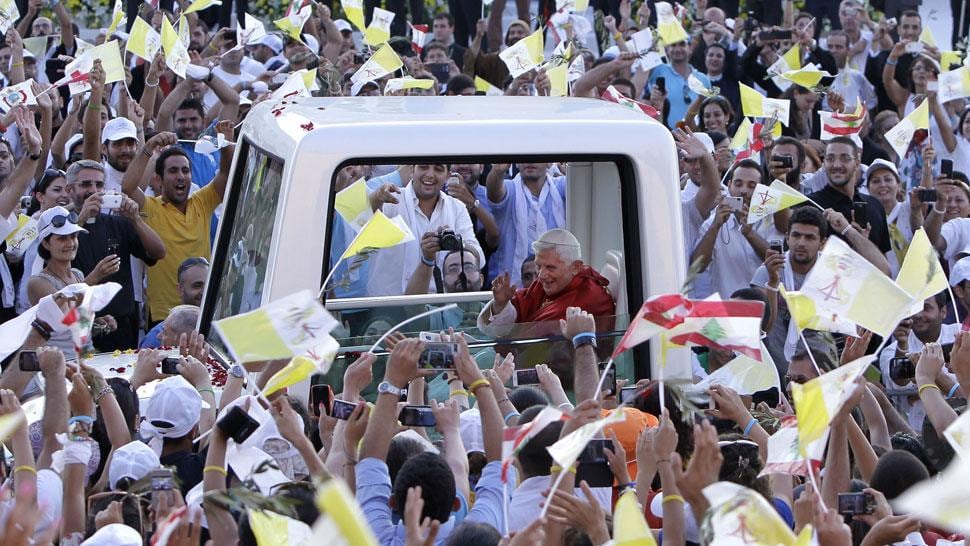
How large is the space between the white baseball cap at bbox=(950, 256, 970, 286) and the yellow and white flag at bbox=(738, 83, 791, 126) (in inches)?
87.1

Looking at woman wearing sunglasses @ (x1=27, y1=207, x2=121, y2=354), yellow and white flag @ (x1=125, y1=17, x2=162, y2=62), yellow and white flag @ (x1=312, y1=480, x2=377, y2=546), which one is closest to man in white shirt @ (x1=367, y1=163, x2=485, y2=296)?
woman wearing sunglasses @ (x1=27, y1=207, x2=121, y2=354)

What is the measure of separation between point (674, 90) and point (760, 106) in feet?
11.0

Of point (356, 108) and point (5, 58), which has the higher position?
point (356, 108)

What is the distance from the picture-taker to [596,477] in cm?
402

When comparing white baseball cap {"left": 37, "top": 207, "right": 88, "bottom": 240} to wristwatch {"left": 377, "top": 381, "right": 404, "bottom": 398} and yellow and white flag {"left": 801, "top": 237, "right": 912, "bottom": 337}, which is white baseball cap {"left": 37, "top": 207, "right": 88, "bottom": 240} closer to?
wristwatch {"left": 377, "top": 381, "right": 404, "bottom": 398}

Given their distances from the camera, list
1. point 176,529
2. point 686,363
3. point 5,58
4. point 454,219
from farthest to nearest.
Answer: point 5,58, point 454,219, point 686,363, point 176,529

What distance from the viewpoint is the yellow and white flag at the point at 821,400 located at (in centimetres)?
318

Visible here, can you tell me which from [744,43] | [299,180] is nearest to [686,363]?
[299,180]

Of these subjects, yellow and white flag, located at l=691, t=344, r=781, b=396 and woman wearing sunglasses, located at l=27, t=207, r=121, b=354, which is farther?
woman wearing sunglasses, located at l=27, t=207, r=121, b=354

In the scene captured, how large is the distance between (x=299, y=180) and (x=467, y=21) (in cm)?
1230

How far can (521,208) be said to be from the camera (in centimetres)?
809

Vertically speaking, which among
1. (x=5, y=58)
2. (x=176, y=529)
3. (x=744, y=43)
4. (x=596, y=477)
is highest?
(x=176, y=529)

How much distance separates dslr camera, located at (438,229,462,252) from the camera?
20.1ft

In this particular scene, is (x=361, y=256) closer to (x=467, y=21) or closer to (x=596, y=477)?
(x=596, y=477)
